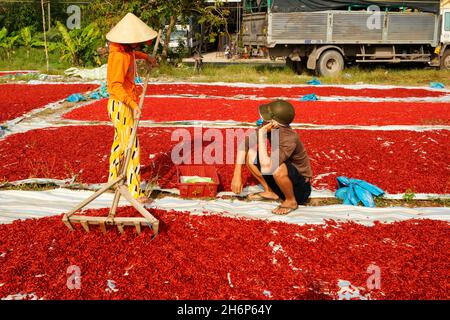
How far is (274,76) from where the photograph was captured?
49.0 ft

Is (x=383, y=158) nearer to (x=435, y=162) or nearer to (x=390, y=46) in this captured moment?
(x=435, y=162)

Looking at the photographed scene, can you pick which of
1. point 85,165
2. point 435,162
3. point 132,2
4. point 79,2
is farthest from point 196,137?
point 79,2

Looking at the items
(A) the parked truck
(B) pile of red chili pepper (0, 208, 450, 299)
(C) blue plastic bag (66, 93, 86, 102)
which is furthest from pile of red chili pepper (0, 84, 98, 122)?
(A) the parked truck

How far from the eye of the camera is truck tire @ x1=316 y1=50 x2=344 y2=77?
48.2 feet

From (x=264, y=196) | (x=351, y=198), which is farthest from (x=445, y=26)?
(x=264, y=196)

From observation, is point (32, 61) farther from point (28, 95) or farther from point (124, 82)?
point (124, 82)

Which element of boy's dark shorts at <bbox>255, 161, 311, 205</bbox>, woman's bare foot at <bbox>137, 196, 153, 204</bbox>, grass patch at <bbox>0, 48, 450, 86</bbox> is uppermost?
grass patch at <bbox>0, 48, 450, 86</bbox>

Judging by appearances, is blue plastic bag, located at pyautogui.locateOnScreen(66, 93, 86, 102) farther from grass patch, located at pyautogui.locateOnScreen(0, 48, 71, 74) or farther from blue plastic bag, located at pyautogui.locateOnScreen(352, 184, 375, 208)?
blue plastic bag, located at pyautogui.locateOnScreen(352, 184, 375, 208)

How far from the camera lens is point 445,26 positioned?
15.3 m

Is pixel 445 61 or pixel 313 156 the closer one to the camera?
pixel 313 156

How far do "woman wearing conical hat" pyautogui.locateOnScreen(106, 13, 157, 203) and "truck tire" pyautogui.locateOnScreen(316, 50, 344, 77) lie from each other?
1131cm

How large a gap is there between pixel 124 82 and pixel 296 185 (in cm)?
185

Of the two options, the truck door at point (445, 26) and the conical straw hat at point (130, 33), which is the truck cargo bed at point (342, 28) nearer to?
the truck door at point (445, 26)

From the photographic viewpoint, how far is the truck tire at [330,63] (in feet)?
48.2
